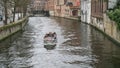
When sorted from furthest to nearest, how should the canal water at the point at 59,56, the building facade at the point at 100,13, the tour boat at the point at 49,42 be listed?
the building facade at the point at 100,13
the tour boat at the point at 49,42
the canal water at the point at 59,56

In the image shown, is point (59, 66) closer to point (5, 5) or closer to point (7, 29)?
point (7, 29)

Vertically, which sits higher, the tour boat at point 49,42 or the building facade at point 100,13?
the building facade at point 100,13

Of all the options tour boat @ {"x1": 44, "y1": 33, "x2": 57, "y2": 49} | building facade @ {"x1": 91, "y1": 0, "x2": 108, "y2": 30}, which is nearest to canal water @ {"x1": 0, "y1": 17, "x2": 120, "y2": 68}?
tour boat @ {"x1": 44, "y1": 33, "x2": 57, "y2": 49}

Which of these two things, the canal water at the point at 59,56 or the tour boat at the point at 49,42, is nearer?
the canal water at the point at 59,56

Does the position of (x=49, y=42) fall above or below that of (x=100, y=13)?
below

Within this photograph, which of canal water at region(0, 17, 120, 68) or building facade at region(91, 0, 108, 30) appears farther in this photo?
building facade at region(91, 0, 108, 30)

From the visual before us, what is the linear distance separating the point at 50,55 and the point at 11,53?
16.7 ft

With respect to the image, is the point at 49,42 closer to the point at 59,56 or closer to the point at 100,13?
the point at 59,56

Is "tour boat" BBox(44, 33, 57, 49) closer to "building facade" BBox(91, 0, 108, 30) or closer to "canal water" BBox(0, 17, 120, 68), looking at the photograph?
"canal water" BBox(0, 17, 120, 68)

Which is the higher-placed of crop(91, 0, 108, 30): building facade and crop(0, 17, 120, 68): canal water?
crop(91, 0, 108, 30): building facade

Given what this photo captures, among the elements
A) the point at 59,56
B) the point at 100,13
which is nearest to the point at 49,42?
the point at 59,56

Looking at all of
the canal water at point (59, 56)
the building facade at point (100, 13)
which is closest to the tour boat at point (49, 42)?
the canal water at point (59, 56)

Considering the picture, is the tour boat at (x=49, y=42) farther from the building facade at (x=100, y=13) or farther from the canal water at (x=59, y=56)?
the building facade at (x=100, y=13)

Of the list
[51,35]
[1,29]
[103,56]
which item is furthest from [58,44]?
[103,56]
